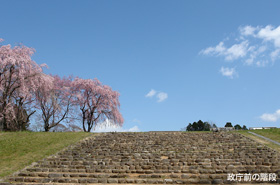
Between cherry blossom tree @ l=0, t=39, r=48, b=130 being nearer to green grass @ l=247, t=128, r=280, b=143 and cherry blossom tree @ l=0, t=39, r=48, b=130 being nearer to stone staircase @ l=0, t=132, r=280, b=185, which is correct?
stone staircase @ l=0, t=132, r=280, b=185

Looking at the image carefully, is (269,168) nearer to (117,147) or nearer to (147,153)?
(147,153)

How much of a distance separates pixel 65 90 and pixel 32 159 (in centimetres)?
1833

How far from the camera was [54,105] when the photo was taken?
94.9 ft

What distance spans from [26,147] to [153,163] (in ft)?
29.7

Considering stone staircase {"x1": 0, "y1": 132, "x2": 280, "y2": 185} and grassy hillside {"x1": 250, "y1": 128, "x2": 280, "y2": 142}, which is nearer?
stone staircase {"x1": 0, "y1": 132, "x2": 280, "y2": 185}

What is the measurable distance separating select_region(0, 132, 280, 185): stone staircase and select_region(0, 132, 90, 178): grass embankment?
88 centimetres

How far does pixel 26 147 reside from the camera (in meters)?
16.5

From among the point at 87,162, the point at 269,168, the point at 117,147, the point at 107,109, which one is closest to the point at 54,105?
the point at 107,109

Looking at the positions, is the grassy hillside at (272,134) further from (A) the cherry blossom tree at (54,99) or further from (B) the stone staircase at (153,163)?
(A) the cherry blossom tree at (54,99)

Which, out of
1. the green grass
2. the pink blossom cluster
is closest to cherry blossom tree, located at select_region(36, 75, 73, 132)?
the pink blossom cluster

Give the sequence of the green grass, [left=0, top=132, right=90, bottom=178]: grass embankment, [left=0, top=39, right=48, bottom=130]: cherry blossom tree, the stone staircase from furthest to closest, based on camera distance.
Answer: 1. [left=0, top=39, right=48, bottom=130]: cherry blossom tree
2. the green grass
3. [left=0, top=132, right=90, bottom=178]: grass embankment
4. the stone staircase

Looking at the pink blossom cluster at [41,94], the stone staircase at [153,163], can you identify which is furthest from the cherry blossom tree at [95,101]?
the stone staircase at [153,163]

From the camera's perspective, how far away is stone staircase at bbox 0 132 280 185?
424 inches

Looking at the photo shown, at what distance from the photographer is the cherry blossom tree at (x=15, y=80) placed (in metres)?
23.4
